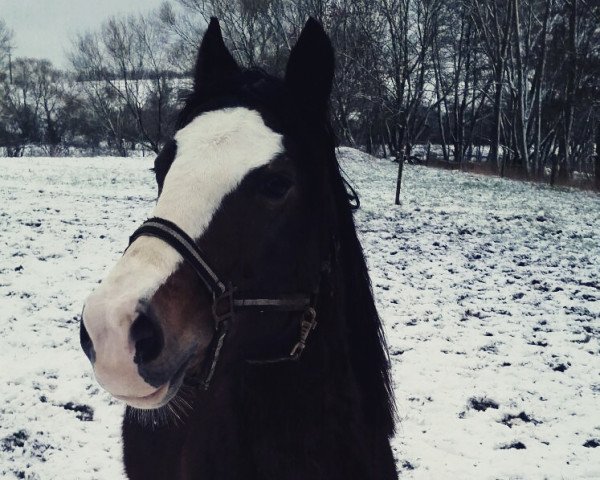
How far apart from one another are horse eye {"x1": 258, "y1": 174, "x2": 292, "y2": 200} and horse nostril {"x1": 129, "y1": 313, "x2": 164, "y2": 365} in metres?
0.56

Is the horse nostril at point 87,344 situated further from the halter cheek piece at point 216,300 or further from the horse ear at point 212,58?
the horse ear at point 212,58

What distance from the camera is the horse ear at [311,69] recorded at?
1677 mm

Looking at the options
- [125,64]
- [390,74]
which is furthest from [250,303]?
[125,64]

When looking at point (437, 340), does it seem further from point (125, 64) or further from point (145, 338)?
point (125, 64)

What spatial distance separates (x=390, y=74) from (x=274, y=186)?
12685 mm

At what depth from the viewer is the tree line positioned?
13.5 m

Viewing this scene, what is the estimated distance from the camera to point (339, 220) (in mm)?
1868

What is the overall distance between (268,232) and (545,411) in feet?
11.5

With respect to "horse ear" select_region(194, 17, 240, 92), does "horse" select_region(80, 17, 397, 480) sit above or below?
below

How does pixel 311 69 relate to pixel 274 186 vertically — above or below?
above

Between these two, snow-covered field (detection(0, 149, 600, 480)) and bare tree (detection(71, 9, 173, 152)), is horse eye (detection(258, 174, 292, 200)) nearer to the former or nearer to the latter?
snow-covered field (detection(0, 149, 600, 480))

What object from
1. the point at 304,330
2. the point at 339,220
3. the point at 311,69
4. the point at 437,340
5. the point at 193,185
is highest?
the point at 311,69

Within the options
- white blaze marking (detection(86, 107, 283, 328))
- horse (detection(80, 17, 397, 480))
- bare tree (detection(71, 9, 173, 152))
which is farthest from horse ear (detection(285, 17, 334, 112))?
bare tree (detection(71, 9, 173, 152))

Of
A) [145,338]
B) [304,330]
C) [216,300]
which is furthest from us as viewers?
[304,330]
